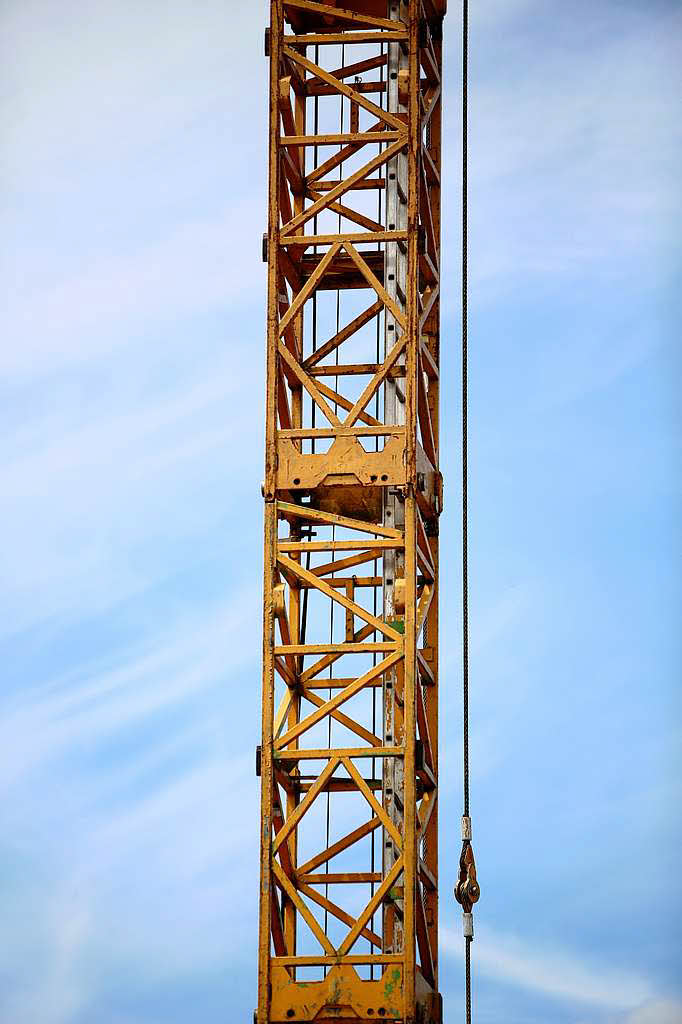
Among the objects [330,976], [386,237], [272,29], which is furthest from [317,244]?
[330,976]

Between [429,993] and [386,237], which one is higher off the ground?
[386,237]

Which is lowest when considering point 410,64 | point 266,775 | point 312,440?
point 266,775

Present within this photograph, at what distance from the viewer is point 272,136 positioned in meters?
29.0

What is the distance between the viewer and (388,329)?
94.8 feet

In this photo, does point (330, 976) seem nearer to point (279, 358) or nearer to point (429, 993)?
point (429, 993)

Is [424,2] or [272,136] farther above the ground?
[424,2]

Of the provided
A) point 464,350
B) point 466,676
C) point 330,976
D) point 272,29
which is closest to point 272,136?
point 272,29

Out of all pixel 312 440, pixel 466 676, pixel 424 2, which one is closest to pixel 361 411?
pixel 312 440

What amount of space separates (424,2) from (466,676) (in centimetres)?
828

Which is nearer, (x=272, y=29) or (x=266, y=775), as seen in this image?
(x=266, y=775)

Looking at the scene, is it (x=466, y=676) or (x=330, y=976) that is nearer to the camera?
(x=330, y=976)

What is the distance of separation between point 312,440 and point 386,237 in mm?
2505


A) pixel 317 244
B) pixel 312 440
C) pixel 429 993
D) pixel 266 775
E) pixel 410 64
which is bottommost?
pixel 429 993

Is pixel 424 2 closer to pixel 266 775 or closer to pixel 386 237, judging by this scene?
pixel 386 237
